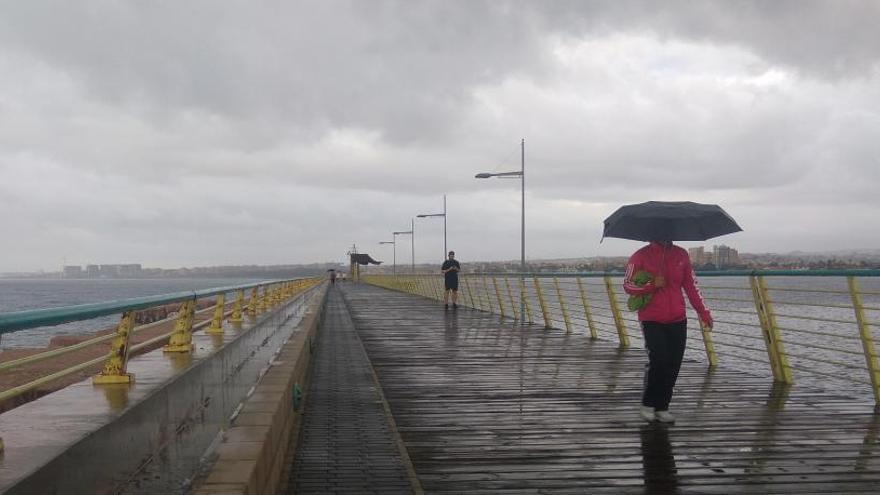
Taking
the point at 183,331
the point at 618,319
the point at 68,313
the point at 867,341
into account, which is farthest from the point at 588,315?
the point at 68,313

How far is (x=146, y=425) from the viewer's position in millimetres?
3494

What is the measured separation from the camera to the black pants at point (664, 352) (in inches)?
245

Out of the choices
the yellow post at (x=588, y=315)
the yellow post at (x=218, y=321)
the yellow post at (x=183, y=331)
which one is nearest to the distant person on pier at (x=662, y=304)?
the yellow post at (x=183, y=331)

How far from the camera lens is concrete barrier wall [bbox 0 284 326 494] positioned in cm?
259

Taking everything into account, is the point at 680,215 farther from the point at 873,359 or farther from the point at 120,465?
the point at 120,465

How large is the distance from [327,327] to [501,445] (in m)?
12.8

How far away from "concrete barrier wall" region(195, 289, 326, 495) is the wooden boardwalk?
93cm

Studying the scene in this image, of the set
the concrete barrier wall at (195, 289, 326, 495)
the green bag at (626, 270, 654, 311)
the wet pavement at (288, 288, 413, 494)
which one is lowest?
the wet pavement at (288, 288, 413, 494)

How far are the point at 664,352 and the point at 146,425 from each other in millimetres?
4179

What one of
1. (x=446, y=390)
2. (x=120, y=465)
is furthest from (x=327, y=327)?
(x=120, y=465)

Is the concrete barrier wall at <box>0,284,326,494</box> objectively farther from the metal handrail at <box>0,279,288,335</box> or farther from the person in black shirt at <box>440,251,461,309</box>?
the person in black shirt at <box>440,251,461,309</box>

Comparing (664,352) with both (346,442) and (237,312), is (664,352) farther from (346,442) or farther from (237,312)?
(237,312)

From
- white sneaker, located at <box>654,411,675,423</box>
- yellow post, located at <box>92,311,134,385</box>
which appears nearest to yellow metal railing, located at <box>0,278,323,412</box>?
yellow post, located at <box>92,311,134,385</box>

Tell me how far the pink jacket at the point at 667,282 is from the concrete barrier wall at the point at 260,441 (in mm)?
2881
